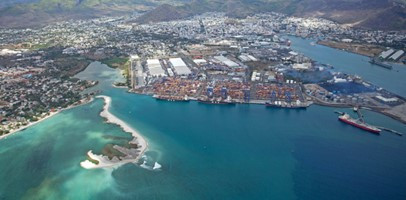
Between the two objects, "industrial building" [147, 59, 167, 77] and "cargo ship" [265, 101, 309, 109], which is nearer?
"cargo ship" [265, 101, 309, 109]

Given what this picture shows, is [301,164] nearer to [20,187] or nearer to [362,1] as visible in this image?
[20,187]

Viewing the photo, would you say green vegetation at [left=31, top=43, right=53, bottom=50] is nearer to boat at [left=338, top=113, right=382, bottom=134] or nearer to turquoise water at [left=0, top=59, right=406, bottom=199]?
turquoise water at [left=0, top=59, right=406, bottom=199]

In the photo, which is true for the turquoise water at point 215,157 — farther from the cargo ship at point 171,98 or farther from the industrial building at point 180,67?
the industrial building at point 180,67

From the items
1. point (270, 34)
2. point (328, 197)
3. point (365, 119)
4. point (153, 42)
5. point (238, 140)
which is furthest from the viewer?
point (270, 34)

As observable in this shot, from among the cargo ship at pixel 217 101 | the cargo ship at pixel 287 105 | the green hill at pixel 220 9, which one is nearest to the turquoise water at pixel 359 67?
the cargo ship at pixel 287 105

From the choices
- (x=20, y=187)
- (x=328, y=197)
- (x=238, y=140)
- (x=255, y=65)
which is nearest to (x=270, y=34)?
(x=255, y=65)

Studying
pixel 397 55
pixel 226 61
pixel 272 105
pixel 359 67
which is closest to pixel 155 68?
pixel 226 61

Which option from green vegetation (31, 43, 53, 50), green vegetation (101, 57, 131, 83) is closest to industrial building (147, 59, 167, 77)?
green vegetation (101, 57, 131, 83)
